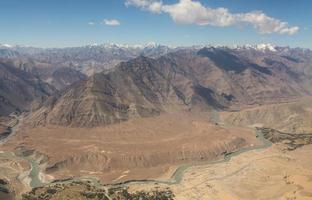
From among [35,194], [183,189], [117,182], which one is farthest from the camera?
[117,182]

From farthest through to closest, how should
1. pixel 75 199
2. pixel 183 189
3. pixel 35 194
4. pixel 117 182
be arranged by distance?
pixel 117 182
pixel 183 189
pixel 35 194
pixel 75 199

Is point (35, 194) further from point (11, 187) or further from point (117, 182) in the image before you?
point (117, 182)

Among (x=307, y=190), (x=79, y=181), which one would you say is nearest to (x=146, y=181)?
(x=79, y=181)

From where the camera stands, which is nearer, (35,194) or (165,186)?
(35,194)

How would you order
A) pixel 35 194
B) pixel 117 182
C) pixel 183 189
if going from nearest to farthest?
pixel 35 194 → pixel 183 189 → pixel 117 182

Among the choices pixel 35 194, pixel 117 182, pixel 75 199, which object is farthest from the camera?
pixel 117 182

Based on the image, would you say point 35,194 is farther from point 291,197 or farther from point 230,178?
point 291,197

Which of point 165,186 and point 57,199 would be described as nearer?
point 57,199

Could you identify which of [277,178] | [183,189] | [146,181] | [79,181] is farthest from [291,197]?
[79,181]
